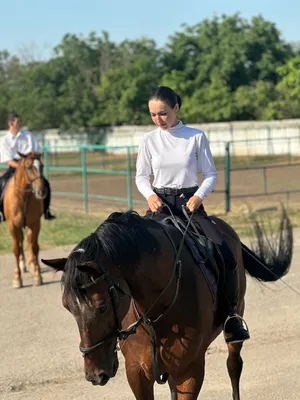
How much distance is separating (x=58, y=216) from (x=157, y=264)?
14279 mm

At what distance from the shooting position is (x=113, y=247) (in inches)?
132

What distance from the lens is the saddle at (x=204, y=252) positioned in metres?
4.16

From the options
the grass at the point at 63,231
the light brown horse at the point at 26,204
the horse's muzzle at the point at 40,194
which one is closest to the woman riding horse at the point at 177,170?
the horse's muzzle at the point at 40,194

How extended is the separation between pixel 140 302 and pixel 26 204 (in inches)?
277

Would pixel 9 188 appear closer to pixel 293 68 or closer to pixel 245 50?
pixel 293 68

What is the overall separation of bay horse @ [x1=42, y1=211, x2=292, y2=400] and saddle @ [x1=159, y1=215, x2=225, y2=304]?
0.06 m

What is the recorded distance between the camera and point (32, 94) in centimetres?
4762

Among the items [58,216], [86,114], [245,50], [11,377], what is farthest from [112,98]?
[11,377]

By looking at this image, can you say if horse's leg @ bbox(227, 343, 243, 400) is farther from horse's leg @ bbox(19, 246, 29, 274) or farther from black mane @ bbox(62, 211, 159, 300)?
horse's leg @ bbox(19, 246, 29, 274)

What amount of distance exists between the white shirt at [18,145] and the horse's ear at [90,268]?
8.00m

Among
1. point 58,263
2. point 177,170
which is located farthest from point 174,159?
point 58,263

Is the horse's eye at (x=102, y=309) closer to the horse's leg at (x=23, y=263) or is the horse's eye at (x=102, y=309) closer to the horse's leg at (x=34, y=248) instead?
the horse's leg at (x=34, y=248)

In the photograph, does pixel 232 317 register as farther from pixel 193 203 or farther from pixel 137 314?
pixel 137 314

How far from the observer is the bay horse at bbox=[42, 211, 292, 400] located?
316 cm
